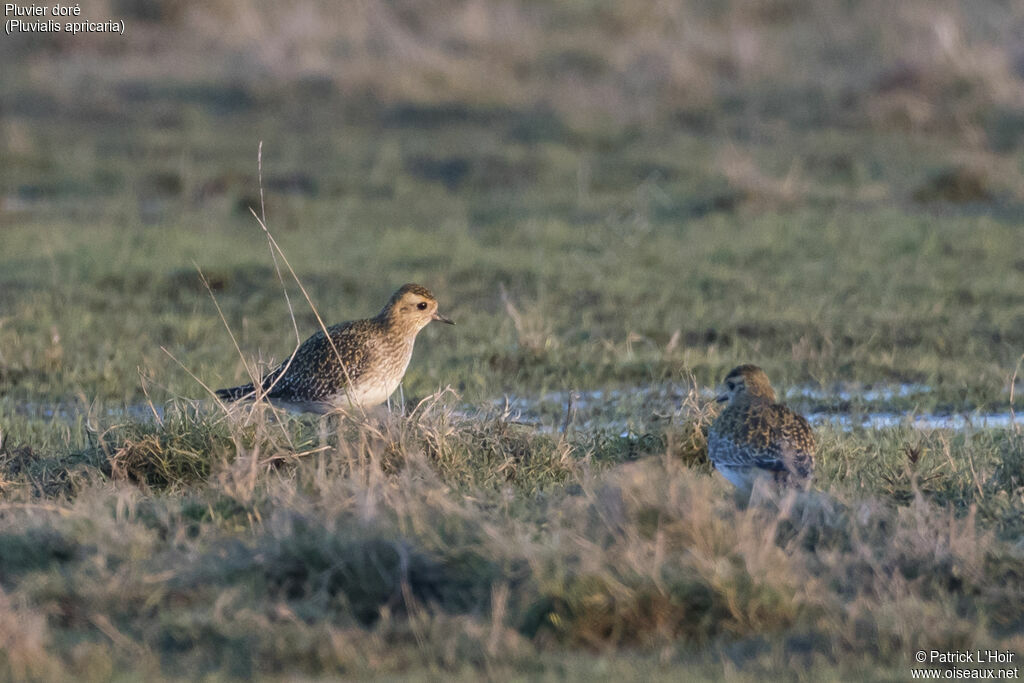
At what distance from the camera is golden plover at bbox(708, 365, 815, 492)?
5.82 metres

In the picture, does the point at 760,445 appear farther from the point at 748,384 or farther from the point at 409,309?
the point at 409,309

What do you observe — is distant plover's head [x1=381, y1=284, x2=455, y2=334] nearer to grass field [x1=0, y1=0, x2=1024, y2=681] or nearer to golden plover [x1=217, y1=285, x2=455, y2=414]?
golden plover [x1=217, y1=285, x2=455, y2=414]

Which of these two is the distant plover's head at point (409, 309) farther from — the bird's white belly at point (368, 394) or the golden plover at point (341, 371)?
the bird's white belly at point (368, 394)

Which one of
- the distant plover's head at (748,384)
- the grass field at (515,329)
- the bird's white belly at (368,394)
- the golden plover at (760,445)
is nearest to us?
the grass field at (515,329)

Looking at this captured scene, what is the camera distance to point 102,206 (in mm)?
14805

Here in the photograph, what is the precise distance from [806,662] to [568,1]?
70.2 feet

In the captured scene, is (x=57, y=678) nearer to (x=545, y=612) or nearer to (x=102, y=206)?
(x=545, y=612)

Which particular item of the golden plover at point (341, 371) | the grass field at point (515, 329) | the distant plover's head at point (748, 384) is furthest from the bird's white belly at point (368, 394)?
the distant plover's head at point (748, 384)

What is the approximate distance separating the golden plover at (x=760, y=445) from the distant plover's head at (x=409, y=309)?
75.8 inches

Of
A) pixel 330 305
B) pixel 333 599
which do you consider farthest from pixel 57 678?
pixel 330 305

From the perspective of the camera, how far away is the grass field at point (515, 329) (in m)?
4.72

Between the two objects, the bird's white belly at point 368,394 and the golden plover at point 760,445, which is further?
the bird's white belly at point 368,394

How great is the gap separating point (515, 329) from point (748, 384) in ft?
11.2

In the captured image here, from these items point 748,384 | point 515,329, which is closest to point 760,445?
point 748,384
